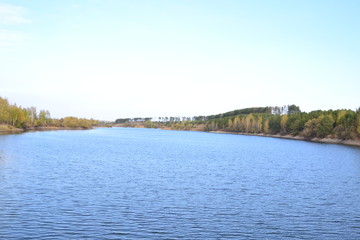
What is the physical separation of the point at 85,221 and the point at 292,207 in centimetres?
1552

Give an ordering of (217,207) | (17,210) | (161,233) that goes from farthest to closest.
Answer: (217,207) → (17,210) → (161,233)

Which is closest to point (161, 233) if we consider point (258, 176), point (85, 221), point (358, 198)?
point (85, 221)

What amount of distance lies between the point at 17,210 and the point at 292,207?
19.8 meters

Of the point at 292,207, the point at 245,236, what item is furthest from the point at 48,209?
the point at 292,207

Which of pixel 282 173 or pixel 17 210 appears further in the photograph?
pixel 282 173

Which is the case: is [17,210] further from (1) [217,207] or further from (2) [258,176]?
→ (2) [258,176]

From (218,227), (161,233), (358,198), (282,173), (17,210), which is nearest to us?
(161,233)

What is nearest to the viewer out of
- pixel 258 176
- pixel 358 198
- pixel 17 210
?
pixel 17 210

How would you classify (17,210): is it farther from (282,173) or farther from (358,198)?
(282,173)

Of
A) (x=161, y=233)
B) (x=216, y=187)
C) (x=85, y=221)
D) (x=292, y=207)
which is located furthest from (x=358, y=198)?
(x=85, y=221)

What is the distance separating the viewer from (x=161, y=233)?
19.6 m

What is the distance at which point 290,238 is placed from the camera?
64.4ft

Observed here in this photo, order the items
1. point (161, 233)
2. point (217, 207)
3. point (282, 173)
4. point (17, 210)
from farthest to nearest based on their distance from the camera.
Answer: point (282, 173) → point (217, 207) → point (17, 210) → point (161, 233)

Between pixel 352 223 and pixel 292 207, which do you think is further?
pixel 292 207
